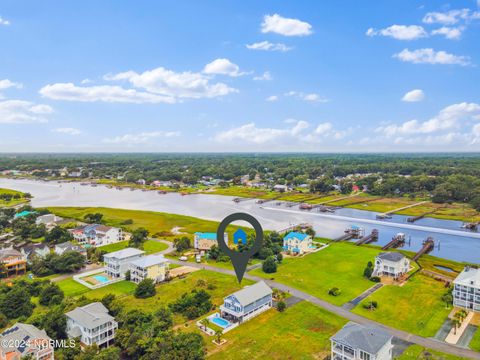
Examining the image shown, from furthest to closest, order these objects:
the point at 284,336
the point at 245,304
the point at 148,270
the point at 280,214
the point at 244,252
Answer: the point at 280,214 < the point at 148,270 < the point at 245,304 < the point at 284,336 < the point at 244,252

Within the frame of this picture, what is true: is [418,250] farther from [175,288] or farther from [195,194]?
[195,194]

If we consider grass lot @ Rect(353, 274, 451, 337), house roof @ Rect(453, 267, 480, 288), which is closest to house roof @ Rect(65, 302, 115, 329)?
grass lot @ Rect(353, 274, 451, 337)

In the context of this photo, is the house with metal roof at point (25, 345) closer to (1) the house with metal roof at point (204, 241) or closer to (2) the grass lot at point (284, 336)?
(2) the grass lot at point (284, 336)

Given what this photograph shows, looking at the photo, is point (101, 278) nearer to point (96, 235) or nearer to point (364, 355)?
point (96, 235)

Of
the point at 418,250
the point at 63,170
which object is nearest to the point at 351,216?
the point at 418,250

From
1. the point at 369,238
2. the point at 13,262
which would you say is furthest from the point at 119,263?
the point at 369,238

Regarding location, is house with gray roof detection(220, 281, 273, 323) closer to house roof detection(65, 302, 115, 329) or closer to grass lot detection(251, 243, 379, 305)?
grass lot detection(251, 243, 379, 305)
